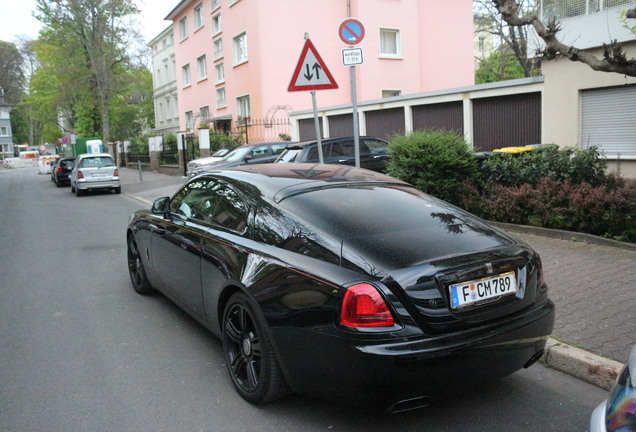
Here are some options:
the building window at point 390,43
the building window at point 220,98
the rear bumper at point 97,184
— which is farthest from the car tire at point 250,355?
the building window at point 220,98

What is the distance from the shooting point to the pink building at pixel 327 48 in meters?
26.6

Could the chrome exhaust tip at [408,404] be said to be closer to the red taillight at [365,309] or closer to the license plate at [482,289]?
the red taillight at [365,309]

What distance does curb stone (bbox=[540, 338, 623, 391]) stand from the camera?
3.87 m

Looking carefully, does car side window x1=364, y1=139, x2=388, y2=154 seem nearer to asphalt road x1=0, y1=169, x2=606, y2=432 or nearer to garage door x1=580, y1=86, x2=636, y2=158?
garage door x1=580, y1=86, x2=636, y2=158

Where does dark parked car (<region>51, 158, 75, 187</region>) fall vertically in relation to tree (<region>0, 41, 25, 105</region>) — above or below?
below

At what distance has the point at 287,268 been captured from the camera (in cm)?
340

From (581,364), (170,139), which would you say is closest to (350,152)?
(581,364)

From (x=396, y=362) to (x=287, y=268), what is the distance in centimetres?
90

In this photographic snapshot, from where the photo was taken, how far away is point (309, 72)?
301 inches

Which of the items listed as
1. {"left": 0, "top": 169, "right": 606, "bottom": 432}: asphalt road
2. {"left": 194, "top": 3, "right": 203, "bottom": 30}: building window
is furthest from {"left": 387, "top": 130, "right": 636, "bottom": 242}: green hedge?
{"left": 194, "top": 3, "right": 203, "bottom": 30}: building window

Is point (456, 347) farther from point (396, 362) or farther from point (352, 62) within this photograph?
point (352, 62)

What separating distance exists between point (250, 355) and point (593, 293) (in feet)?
11.9

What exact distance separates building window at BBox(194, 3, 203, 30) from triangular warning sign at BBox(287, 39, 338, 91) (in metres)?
29.3

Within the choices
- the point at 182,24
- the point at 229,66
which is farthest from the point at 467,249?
the point at 182,24
